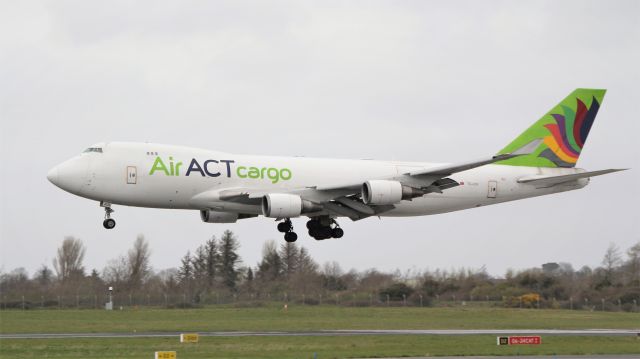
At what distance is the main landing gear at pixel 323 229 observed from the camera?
185 ft

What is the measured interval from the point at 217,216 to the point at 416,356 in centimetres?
1707

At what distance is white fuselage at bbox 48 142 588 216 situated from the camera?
50.1m

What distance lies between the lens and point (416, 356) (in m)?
40.8

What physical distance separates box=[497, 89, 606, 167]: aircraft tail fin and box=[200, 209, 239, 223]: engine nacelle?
16585 millimetres

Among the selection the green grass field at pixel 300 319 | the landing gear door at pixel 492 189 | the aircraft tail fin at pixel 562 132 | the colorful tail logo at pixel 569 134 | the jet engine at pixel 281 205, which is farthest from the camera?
the colorful tail logo at pixel 569 134

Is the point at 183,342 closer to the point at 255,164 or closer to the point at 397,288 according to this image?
the point at 255,164

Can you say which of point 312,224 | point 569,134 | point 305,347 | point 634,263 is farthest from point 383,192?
point 634,263

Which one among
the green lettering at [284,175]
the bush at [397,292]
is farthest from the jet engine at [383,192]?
the bush at [397,292]

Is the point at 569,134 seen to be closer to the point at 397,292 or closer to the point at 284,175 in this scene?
the point at 284,175

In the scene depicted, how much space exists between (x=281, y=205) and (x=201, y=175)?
4.49 m

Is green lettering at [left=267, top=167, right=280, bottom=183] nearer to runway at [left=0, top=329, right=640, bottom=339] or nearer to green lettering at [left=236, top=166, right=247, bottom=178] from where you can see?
green lettering at [left=236, top=166, right=247, bottom=178]

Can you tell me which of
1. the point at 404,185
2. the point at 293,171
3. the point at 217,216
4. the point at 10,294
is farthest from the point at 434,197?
the point at 10,294

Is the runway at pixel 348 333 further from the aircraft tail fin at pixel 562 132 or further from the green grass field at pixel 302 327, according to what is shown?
the aircraft tail fin at pixel 562 132

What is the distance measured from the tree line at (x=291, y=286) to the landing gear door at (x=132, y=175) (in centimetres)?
2559
